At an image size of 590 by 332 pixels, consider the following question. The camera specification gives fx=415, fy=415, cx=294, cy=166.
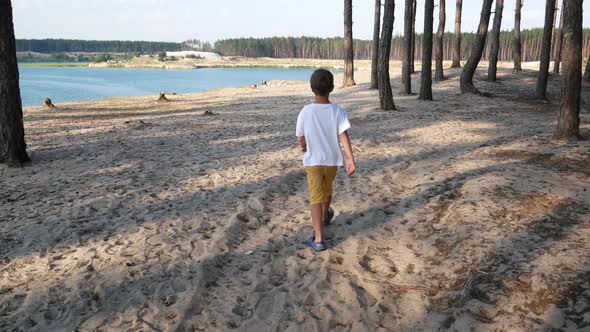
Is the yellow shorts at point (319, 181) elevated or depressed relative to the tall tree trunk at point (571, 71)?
depressed

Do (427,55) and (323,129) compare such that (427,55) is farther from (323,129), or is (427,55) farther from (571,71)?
(323,129)

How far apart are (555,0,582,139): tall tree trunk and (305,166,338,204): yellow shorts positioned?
6761mm

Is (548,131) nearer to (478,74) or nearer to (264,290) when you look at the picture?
(264,290)

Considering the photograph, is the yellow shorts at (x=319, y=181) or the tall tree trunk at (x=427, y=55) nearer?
the yellow shorts at (x=319, y=181)

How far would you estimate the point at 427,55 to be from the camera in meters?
15.7

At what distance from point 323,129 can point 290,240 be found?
1445 mm

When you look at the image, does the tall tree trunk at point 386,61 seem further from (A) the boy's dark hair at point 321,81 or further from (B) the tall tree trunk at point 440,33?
(A) the boy's dark hair at point 321,81

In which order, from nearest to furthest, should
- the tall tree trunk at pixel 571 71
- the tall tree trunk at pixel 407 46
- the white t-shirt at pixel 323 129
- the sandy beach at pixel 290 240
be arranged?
the sandy beach at pixel 290 240
the white t-shirt at pixel 323 129
the tall tree trunk at pixel 571 71
the tall tree trunk at pixel 407 46

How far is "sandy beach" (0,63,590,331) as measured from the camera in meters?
3.42

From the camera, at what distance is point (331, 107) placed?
4.20 metres

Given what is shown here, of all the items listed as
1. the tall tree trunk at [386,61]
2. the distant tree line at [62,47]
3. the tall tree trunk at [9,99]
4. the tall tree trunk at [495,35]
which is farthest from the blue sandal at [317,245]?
the distant tree line at [62,47]

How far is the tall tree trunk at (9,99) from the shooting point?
739 centimetres

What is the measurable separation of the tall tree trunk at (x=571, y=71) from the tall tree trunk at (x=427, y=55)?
719 cm

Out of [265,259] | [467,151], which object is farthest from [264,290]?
[467,151]
